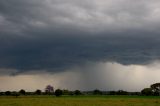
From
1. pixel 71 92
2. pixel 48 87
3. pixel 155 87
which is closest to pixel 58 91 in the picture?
pixel 48 87

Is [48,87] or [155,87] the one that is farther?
[48,87]

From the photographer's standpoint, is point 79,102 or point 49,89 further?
point 49,89

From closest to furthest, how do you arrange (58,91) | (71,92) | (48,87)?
(58,91)
(48,87)
(71,92)

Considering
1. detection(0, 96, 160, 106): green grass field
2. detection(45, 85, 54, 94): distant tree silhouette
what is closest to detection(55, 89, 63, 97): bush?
detection(45, 85, 54, 94): distant tree silhouette

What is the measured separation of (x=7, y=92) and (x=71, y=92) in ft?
132

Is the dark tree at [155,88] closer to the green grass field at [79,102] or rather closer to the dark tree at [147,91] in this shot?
the dark tree at [147,91]

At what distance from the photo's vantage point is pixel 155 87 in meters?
165

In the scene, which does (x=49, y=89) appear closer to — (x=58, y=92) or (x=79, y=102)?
(x=58, y=92)

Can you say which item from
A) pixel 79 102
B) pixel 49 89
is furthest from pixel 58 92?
pixel 79 102

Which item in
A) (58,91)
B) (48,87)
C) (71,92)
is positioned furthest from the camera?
(71,92)

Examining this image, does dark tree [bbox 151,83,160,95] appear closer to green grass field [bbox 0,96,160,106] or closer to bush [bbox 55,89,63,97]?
bush [bbox 55,89,63,97]

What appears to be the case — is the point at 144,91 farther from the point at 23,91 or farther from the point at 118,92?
the point at 23,91

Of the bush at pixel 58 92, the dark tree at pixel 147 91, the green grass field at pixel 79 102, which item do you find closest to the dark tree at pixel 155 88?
the dark tree at pixel 147 91

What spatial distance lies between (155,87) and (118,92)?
1051 inches
